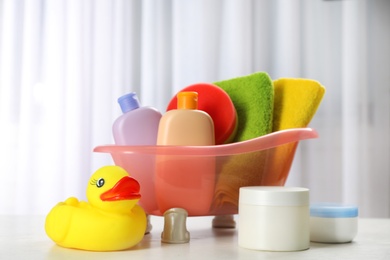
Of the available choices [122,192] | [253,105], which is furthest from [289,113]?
[122,192]

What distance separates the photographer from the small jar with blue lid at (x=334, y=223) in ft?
1.96

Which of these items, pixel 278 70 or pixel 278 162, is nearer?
pixel 278 162

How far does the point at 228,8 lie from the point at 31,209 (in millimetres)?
821

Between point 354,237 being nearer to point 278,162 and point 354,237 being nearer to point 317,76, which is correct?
point 278,162

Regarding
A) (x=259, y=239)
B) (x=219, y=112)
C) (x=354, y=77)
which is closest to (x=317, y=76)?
(x=354, y=77)

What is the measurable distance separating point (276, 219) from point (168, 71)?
1057 millimetres

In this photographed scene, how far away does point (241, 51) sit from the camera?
146cm

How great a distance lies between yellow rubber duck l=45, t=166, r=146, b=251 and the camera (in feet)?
1.74

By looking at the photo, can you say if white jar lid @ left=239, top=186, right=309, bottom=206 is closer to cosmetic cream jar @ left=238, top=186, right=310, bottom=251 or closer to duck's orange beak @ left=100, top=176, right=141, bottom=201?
cosmetic cream jar @ left=238, top=186, right=310, bottom=251

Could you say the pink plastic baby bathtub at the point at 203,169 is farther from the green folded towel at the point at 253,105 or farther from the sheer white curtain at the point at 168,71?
the sheer white curtain at the point at 168,71

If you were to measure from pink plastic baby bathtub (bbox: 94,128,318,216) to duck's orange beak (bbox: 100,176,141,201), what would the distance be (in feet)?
0.22

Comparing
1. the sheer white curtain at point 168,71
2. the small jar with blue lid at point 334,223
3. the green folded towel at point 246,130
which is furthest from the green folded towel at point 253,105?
the sheer white curtain at point 168,71

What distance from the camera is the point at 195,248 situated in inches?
22.4

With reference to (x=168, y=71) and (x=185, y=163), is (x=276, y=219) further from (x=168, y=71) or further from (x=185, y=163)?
(x=168, y=71)
